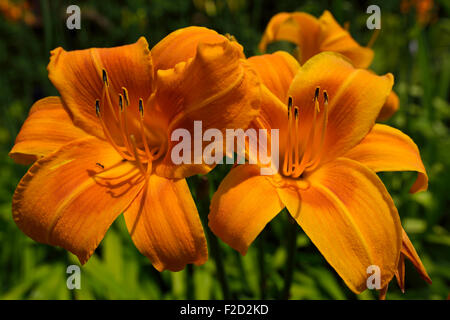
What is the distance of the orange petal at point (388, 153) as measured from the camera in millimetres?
917

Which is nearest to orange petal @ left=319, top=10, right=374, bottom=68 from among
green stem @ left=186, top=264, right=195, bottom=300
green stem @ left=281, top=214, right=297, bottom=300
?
green stem @ left=281, top=214, right=297, bottom=300

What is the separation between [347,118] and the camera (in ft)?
3.09

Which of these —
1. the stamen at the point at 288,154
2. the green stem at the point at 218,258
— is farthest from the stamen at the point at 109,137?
the stamen at the point at 288,154

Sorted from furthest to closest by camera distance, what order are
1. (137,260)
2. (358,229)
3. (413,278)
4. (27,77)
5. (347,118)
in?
(27,77)
(137,260)
(413,278)
(347,118)
(358,229)

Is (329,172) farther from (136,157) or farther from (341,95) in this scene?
(136,157)

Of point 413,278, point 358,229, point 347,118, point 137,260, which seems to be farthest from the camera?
point 137,260

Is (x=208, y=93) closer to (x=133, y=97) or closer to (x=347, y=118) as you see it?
(x=133, y=97)

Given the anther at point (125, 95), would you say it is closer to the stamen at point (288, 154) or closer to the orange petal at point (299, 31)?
the stamen at point (288, 154)

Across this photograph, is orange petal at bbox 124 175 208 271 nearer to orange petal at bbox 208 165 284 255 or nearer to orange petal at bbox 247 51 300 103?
orange petal at bbox 208 165 284 255

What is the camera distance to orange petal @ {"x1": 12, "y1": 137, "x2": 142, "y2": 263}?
2.85ft

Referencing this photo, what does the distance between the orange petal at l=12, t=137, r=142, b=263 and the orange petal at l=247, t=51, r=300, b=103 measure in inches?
16.1

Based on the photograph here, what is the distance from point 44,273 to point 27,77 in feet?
6.39
